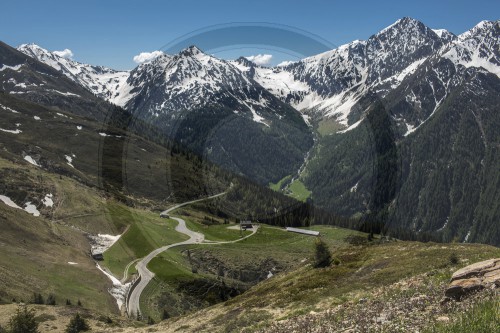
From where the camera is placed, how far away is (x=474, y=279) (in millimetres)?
20875

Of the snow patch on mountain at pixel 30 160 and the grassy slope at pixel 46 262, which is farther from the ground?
the snow patch on mountain at pixel 30 160

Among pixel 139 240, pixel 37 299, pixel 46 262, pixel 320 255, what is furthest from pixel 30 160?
pixel 320 255

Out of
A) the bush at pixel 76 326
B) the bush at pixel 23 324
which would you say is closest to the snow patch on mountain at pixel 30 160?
the bush at pixel 76 326

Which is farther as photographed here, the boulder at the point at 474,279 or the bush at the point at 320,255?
the bush at the point at 320,255

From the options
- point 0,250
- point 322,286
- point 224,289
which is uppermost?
point 0,250

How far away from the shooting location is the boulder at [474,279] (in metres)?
20.0

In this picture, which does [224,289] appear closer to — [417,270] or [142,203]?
[417,270]

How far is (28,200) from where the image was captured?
404ft

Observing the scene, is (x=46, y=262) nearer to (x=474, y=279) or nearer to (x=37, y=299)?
(x=37, y=299)

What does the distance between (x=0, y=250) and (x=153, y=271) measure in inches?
1197

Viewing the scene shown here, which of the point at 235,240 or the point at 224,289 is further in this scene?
the point at 235,240

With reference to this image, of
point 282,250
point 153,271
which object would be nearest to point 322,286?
point 153,271

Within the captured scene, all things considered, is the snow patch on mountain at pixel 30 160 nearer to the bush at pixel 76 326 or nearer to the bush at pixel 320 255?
the bush at pixel 76 326

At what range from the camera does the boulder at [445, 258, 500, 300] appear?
786 inches
